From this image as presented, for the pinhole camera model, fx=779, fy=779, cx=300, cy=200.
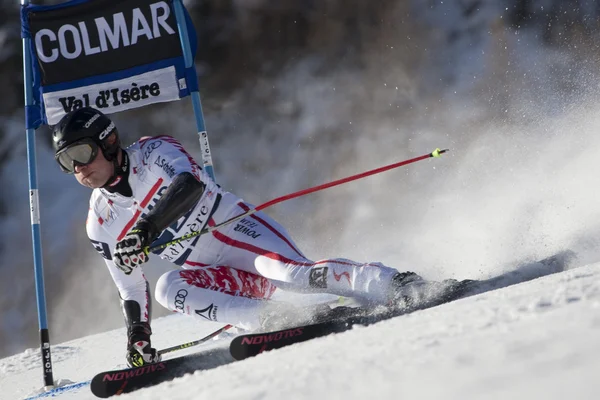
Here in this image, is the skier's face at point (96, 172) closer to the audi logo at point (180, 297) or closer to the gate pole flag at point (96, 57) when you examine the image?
the audi logo at point (180, 297)

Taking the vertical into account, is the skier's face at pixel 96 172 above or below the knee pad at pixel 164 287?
above

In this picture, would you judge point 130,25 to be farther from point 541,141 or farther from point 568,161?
point 541,141

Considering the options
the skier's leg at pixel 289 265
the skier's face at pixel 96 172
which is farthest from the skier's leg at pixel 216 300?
the skier's face at pixel 96 172

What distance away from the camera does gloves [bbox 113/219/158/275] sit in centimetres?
311

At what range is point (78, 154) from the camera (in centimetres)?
348

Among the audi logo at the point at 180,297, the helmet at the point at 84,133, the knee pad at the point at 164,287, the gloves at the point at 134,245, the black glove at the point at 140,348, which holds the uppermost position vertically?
the helmet at the point at 84,133

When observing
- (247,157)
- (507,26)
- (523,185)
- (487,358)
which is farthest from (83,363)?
(507,26)

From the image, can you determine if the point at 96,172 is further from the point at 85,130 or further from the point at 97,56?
the point at 97,56

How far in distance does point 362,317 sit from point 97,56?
2720 mm

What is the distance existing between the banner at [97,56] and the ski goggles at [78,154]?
1289 millimetres

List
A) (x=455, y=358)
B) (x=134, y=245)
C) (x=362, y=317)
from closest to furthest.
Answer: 1. (x=455, y=358)
2. (x=362, y=317)
3. (x=134, y=245)

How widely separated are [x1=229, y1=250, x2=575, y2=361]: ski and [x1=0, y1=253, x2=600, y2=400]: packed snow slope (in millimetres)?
455

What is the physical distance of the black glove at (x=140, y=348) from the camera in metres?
3.54

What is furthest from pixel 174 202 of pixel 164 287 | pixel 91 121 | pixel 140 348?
pixel 140 348
